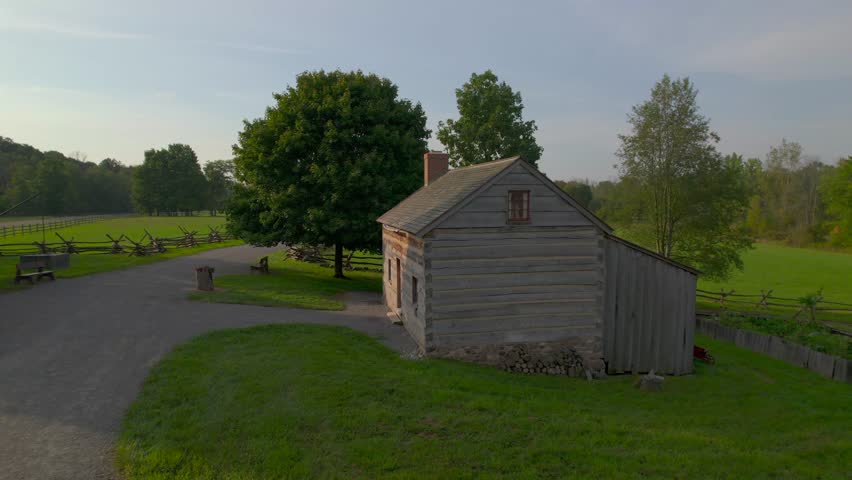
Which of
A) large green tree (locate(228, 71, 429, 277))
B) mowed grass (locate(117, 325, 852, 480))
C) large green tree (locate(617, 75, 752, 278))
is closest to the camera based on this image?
mowed grass (locate(117, 325, 852, 480))

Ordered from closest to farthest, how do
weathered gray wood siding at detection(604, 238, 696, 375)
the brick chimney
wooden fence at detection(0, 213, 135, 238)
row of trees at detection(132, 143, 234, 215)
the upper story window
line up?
the upper story window → weathered gray wood siding at detection(604, 238, 696, 375) → the brick chimney → wooden fence at detection(0, 213, 135, 238) → row of trees at detection(132, 143, 234, 215)

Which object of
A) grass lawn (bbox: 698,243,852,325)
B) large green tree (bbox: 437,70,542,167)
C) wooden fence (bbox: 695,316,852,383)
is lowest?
grass lawn (bbox: 698,243,852,325)

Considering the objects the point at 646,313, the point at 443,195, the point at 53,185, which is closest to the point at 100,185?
the point at 53,185

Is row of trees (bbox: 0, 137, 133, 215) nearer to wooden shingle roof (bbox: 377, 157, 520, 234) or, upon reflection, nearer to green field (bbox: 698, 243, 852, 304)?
wooden shingle roof (bbox: 377, 157, 520, 234)

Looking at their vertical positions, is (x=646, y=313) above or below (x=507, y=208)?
below

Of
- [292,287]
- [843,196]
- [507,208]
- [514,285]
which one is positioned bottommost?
[292,287]

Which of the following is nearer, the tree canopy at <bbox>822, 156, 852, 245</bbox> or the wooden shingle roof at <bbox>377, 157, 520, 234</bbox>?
the wooden shingle roof at <bbox>377, 157, 520, 234</bbox>

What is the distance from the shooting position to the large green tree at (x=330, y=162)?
2311cm

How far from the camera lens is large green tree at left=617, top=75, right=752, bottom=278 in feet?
92.7

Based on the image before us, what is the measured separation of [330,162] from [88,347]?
42.8ft

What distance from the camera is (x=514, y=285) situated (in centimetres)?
1373

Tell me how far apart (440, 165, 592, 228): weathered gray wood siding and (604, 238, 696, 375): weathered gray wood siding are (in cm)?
191

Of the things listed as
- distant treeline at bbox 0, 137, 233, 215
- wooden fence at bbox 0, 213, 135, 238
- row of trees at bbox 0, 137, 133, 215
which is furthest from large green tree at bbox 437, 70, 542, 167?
row of trees at bbox 0, 137, 133, 215

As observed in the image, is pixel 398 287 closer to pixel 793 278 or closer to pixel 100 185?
pixel 793 278
